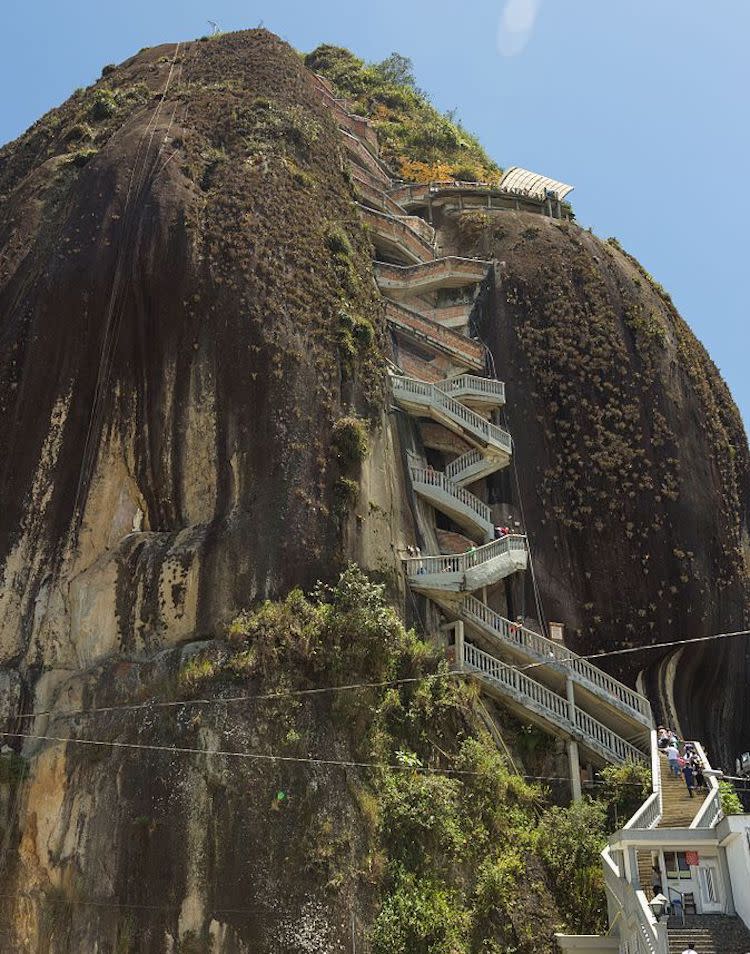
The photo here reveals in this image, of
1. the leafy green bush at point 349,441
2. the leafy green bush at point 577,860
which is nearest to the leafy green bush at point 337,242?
the leafy green bush at point 349,441

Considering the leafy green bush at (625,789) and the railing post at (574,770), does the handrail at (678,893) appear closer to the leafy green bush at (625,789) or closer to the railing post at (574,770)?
the leafy green bush at (625,789)

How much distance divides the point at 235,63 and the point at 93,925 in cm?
2736

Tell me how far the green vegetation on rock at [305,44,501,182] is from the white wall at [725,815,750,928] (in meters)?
32.6

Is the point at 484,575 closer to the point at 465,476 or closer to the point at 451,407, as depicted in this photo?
the point at 465,476

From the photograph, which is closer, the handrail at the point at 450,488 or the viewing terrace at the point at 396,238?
the handrail at the point at 450,488

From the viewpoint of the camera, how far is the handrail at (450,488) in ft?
101

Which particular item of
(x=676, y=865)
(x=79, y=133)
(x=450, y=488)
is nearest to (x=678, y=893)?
(x=676, y=865)

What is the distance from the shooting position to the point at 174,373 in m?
28.4

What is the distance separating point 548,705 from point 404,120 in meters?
35.7

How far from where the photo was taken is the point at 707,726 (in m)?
33.4

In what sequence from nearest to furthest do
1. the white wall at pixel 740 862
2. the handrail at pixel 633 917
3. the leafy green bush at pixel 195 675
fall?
the handrail at pixel 633 917 < the white wall at pixel 740 862 < the leafy green bush at pixel 195 675

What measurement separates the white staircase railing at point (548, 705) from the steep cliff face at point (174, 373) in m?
4.81

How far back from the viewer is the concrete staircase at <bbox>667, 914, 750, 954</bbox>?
1759 cm

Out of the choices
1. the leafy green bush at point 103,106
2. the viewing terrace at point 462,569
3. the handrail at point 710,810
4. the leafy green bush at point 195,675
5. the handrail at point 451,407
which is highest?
the leafy green bush at point 103,106
